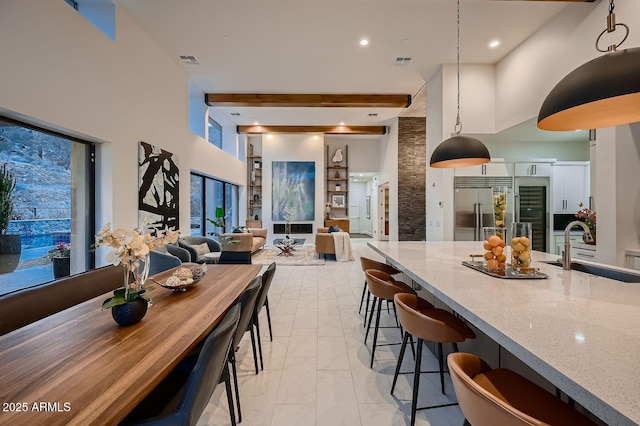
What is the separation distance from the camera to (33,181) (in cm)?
270

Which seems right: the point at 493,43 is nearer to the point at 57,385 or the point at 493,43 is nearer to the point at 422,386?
the point at 422,386

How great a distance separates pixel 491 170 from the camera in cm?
482

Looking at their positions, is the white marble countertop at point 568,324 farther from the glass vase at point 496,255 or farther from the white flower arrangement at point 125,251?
the white flower arrangement at point 125,251

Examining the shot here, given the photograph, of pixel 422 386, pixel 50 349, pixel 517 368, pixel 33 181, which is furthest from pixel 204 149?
pixel 517 368

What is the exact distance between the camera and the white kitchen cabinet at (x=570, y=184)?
4719 mm

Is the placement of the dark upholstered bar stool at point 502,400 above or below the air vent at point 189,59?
below

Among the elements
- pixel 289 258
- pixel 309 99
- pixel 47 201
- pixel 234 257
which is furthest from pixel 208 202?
pixel 47 201

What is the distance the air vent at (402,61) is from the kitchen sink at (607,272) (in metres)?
3.88

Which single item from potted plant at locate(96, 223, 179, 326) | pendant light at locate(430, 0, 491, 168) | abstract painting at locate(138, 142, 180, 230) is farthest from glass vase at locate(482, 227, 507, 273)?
abstract painting at locate(138, 142, 180, 230)

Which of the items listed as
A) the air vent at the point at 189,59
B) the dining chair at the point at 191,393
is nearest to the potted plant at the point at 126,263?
the dining chair at the point at 191,393

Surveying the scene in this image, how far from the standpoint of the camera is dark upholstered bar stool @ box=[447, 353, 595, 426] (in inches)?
30.4

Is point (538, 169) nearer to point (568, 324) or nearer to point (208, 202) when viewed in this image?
point (568, 324)

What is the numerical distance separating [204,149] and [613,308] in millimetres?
6772

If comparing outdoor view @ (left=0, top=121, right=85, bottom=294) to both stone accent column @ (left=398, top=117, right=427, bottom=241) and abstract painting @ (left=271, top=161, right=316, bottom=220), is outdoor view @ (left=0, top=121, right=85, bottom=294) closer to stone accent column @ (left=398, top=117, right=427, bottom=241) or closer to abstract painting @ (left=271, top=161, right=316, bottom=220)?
abstract painting @ (left=271, top=161, right=316, bottom=220)
